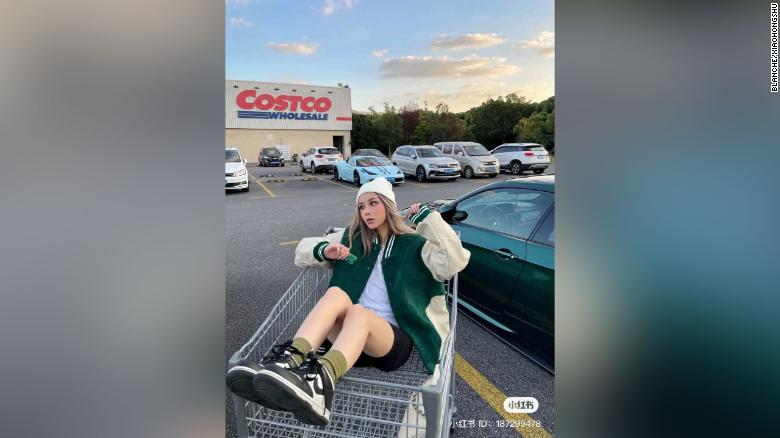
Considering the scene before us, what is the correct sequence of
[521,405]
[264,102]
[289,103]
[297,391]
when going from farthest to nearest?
[289,103] < [264,102] < [521,405] < [297,391]

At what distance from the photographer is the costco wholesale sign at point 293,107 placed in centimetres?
169

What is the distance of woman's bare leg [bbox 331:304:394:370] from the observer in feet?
3.82

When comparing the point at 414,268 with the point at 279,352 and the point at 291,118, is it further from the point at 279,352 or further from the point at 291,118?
the point at 291,118

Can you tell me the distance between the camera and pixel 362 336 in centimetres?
121

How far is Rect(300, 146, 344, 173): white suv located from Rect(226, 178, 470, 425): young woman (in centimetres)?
102

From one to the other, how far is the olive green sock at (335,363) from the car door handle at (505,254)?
1.08 meters

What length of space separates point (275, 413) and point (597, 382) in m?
0.89

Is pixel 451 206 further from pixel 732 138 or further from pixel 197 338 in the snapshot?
pixel 197 338

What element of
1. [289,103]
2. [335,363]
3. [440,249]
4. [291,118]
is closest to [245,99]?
[289,103]

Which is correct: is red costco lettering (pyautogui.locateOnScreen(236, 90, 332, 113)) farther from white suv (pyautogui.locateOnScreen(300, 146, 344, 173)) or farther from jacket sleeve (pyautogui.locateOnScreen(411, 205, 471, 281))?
jacket sleeve (pyautogui.locateOnScreen(411, 205, 471, 281))

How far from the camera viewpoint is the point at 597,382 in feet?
3.51

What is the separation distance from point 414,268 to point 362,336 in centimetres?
34

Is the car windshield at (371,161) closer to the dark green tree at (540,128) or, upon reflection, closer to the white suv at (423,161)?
the white suv at (423,161)

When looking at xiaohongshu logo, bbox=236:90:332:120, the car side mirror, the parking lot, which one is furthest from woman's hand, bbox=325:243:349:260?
the car side mirror
